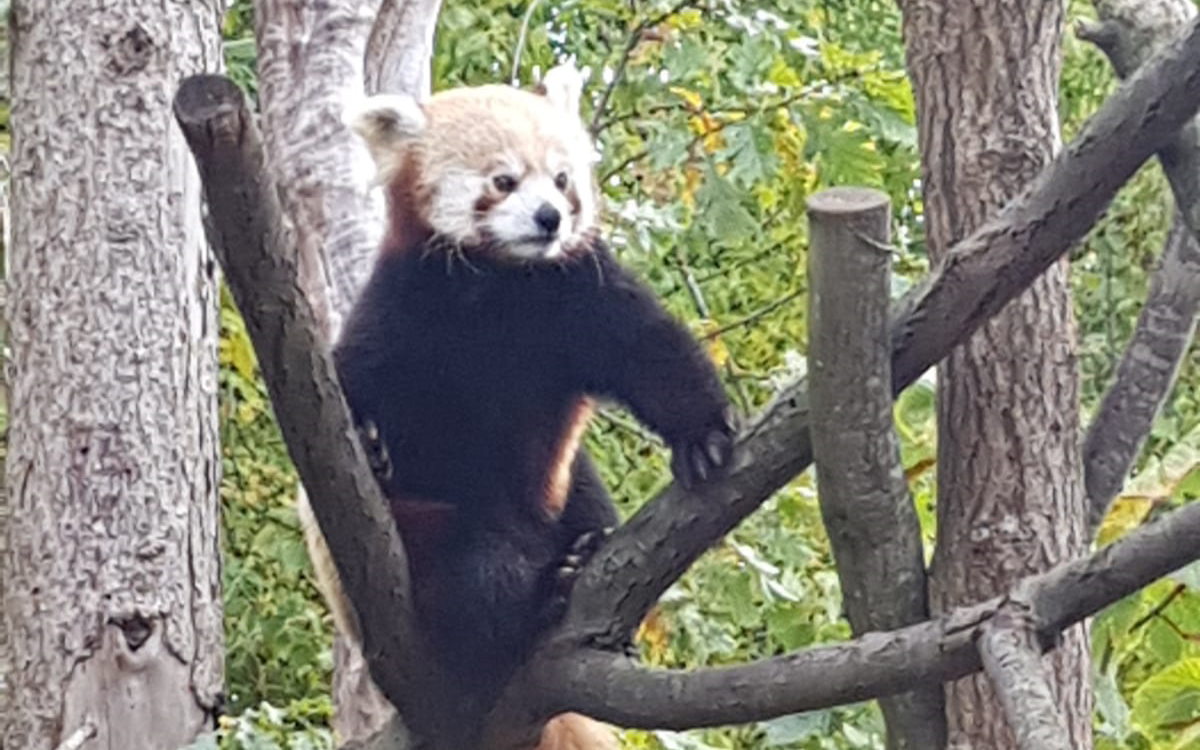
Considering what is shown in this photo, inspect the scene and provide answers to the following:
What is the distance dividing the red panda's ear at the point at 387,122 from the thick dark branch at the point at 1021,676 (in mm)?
1437

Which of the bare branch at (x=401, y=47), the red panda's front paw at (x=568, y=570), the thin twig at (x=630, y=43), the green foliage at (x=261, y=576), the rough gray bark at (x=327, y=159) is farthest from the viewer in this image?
the green foliage at (x=261, y=576)

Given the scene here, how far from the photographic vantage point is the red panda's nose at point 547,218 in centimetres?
280

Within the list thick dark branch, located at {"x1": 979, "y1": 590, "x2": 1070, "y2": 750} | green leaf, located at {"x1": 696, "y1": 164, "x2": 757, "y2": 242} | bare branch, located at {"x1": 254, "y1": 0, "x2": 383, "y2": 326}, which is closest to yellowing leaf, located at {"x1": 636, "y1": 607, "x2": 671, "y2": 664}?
green leaf, located at {"x1": 696, "y1": 164, "x2": 757, "y2": 242}

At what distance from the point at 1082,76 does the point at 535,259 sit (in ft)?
11.7

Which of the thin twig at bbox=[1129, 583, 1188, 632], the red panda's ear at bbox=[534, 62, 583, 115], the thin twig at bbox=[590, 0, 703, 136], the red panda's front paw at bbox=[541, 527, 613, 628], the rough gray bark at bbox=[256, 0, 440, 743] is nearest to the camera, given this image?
the red panda's front paw at bbox=[541, 527, 613, 628]

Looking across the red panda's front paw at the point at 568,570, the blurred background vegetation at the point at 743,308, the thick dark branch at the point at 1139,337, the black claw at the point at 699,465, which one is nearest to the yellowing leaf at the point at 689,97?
the blurred background vegetation at the point at 743,308

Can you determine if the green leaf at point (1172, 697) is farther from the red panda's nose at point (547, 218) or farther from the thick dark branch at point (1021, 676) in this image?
the red panda's nose at point (547, 218)

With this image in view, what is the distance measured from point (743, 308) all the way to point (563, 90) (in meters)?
3.38

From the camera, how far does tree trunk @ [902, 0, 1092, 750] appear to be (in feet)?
7.76

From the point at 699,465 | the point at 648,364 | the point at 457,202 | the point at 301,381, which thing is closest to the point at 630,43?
the point at 457,202

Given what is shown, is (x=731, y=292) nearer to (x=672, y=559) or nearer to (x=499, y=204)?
(x=499, y=204)

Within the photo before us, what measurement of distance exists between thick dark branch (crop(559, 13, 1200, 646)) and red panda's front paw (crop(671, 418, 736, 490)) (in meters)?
0.02

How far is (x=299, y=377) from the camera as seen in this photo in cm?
197

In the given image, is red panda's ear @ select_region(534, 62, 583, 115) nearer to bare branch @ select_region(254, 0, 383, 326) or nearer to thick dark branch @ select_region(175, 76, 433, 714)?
bare branch @ select_region(254, 0, 383, 326)
